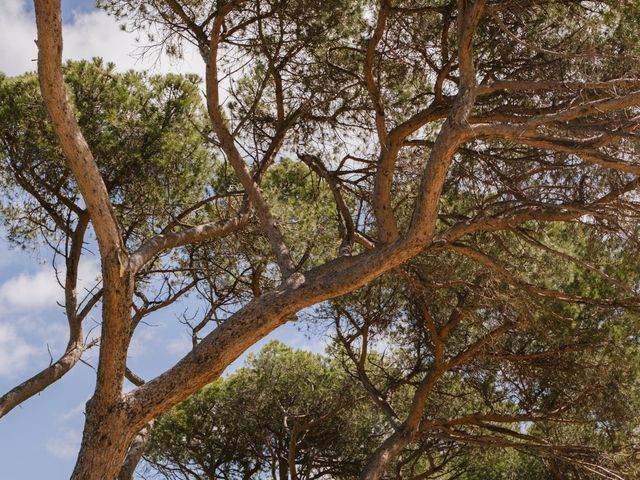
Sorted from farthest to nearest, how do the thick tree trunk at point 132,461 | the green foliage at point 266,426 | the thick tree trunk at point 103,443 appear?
the green foliage at point 266,426 < the thick tree trunk at point 132,461 < the thick tree trunk at point 103,443

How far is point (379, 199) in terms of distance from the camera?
593cm

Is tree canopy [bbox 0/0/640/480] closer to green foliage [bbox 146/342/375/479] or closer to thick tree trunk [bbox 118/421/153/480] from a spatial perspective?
thick tree trunk [bbox 118/421/153/480]

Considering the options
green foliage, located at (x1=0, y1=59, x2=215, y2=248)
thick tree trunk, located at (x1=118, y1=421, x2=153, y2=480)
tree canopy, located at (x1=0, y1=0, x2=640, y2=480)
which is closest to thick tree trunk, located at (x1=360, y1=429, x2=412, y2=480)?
tree canopy, located at (x1=0, y1=0, x2=640, y2=480)

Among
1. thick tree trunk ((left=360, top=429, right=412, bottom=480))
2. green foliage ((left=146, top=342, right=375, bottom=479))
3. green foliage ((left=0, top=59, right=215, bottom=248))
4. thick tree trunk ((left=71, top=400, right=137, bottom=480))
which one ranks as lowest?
thick tree trunk ((left=71, top=400, right=137, bottom=480))

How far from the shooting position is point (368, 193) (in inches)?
281

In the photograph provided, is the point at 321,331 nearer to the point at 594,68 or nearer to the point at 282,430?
the point at 282,430

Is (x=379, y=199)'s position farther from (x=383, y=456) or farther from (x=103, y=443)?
(x=383, y=456)

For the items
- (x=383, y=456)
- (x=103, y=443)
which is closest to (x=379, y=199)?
(x=103, y=443)

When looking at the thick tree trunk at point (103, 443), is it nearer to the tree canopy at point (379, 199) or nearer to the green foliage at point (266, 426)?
the tree canopy at point (379, 199)

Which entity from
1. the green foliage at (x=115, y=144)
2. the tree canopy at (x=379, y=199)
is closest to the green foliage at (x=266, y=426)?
the tree canopy at (x=379, y=199)

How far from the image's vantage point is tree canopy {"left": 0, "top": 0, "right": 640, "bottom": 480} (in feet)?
16.6

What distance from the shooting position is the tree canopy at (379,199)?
5066 mm

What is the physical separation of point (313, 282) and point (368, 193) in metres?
2.01

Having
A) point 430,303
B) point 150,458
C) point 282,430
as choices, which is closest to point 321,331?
point 430,303
